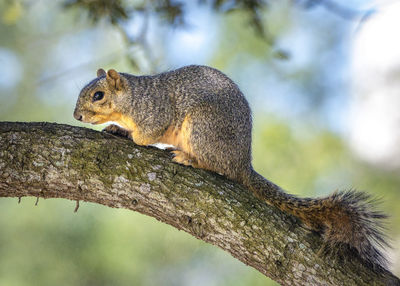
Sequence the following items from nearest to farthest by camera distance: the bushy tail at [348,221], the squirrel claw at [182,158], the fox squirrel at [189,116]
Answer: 1. the bushy tail at [348,221]
2. the squirrel claw at [182,158]
3. the fox squirrel at [189,116]

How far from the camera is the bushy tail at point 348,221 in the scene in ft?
8.92

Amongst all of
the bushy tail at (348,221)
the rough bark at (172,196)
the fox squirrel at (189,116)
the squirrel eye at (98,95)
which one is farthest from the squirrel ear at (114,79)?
the bushy tail at (348,221)

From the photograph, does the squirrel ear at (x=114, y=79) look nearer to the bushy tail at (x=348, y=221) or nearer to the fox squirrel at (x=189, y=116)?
the fox squirrel at (x=189, y=116)

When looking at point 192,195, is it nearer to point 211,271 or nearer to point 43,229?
point 211,271

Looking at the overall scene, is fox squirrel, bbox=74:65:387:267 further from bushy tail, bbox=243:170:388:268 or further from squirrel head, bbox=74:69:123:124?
bushy tail, bbox=243:170:388:268

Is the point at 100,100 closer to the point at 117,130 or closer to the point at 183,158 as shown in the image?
the point at 117,130

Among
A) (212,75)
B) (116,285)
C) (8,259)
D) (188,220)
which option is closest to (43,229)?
(8,259)

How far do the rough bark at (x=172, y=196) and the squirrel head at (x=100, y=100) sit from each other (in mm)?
747

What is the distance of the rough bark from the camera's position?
8.58ft

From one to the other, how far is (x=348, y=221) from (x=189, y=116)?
1364 mm

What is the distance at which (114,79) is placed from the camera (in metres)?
3.80

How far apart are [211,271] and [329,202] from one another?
5735 mm

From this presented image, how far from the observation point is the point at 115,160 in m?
2.81

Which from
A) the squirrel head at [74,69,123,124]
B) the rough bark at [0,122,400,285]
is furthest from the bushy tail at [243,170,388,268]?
the squirrel head at [74,69,123,124]
